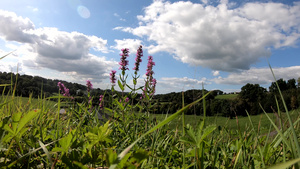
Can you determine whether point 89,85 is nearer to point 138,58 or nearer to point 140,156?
point 138,58

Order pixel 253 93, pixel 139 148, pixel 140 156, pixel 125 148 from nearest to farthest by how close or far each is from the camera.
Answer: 1. pixel 140 156
2. pixel 125 148
3. pixel 139 148
4. pixel 253 93

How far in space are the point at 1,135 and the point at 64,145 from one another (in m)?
0.34

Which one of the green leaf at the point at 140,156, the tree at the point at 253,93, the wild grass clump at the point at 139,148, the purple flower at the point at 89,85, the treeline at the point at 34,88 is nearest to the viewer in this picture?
the green leaf at the point at 140,156

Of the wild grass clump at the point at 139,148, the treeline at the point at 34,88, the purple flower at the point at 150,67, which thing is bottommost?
the wild grass clump at the point at 139,148

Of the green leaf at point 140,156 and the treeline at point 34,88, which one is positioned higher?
the treeline at point 34,88

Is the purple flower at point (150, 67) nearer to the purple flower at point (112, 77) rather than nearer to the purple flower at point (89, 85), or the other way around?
the purple flower at point (112, 77)

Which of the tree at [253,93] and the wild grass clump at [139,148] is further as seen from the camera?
the tree at [253,93]

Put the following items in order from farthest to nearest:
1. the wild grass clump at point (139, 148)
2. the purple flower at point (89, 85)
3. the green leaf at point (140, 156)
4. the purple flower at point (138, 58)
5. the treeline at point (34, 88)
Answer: the purple flower at point (89, 85)
the purple flower at point (138, 58)
the treeline at point (34, 88)
the wild grass clump at point (139, 148)
the green leaf at point (140, 156)

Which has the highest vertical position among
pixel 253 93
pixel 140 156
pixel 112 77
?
pixel 253 93

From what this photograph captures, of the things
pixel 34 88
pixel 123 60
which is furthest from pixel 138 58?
pixel 34 88

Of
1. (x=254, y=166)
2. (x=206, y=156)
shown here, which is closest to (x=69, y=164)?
(x=206, y=156)

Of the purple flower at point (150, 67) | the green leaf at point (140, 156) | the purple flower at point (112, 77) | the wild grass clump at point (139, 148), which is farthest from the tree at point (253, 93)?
the green leaf at point (140, 156)

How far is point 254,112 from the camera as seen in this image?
156ft

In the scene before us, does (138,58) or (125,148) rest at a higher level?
(138,58)
